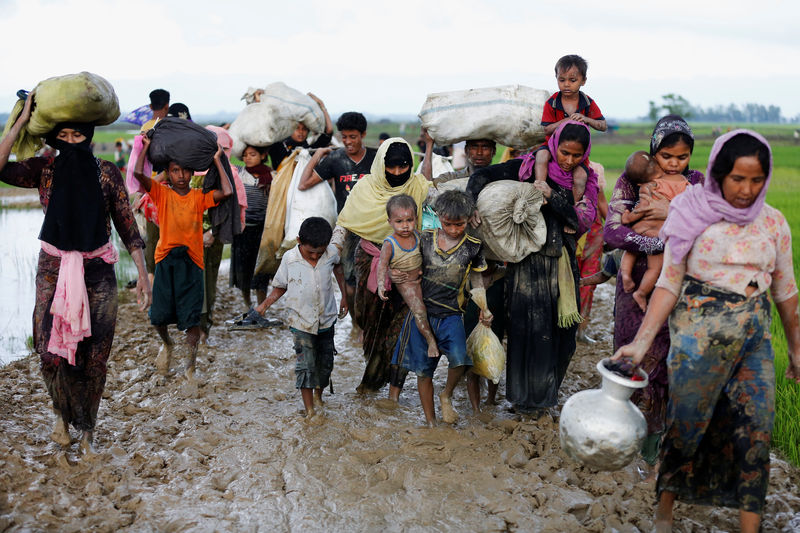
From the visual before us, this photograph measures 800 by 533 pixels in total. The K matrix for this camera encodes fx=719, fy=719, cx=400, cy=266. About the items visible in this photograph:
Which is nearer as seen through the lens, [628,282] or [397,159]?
[628,282]

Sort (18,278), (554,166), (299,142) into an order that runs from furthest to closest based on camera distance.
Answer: (18,278) < (299,142) < (554,166)

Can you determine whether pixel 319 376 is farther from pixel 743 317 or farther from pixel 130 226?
pixel 743 317

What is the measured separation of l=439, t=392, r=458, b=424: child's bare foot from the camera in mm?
4512

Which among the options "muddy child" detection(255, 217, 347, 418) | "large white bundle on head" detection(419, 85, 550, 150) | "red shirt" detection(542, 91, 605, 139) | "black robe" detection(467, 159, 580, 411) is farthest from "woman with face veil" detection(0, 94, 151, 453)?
"red shirt" detection(542, 91, 605, 139)

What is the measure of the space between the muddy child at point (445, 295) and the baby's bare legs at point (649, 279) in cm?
100

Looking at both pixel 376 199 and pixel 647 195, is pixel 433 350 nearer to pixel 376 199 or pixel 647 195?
pixel 376 199

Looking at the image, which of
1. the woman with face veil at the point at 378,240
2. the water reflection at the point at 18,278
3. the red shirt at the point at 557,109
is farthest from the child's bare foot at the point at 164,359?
the red shirt at the point at 557,109

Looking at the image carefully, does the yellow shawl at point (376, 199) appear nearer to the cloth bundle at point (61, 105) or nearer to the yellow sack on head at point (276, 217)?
the yellow sack on head at point (276, 217)

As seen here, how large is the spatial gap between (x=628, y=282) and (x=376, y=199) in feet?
6.17

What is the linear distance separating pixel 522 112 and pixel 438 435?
213 cm

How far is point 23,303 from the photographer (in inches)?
333

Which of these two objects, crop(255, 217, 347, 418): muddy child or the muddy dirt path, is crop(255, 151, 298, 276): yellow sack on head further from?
crop(255, 217, 347, 418): muddy child

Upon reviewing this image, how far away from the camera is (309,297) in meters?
4.54

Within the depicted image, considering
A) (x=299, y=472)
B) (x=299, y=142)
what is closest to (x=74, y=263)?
(x=299, y=472)
